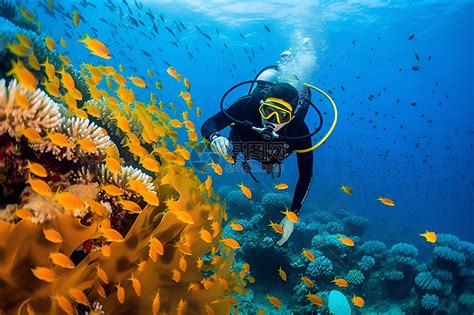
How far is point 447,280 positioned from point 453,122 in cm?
9455

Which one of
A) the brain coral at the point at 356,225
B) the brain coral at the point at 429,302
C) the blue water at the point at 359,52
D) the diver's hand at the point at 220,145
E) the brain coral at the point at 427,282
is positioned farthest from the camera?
the blue water at the point at 359,52

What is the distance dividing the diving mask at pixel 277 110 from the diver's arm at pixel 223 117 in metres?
0.89

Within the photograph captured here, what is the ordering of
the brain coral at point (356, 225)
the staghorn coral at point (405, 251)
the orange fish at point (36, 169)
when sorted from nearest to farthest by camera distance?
the orange fish at point (36, 169) → the staghorn coral at point (405, 251) → the brain coral at point (356, 225)

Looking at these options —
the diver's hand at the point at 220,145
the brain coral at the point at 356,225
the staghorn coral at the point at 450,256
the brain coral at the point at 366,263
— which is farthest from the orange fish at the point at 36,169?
the brain coral at the point at 356,225

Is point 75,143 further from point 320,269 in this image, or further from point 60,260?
point 320,269

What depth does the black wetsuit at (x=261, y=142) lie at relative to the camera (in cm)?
492

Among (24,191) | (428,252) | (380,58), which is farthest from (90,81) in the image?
(380,58)

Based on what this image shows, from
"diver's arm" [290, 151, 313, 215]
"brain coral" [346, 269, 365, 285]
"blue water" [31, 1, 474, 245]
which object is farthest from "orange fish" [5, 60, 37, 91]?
"brain coral" [346, 269, 365, 285]

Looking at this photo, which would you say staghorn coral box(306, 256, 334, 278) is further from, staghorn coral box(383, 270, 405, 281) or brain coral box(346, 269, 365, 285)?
staghorn coral box(383, 270, 405, 281)

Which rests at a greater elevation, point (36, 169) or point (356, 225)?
point (36, 169)

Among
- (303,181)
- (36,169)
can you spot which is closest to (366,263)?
(303,181)

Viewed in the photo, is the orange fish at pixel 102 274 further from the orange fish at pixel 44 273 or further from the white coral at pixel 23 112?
the white coral at pixel 23 112

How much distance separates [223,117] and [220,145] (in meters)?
1.24

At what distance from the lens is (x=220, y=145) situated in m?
4.23
